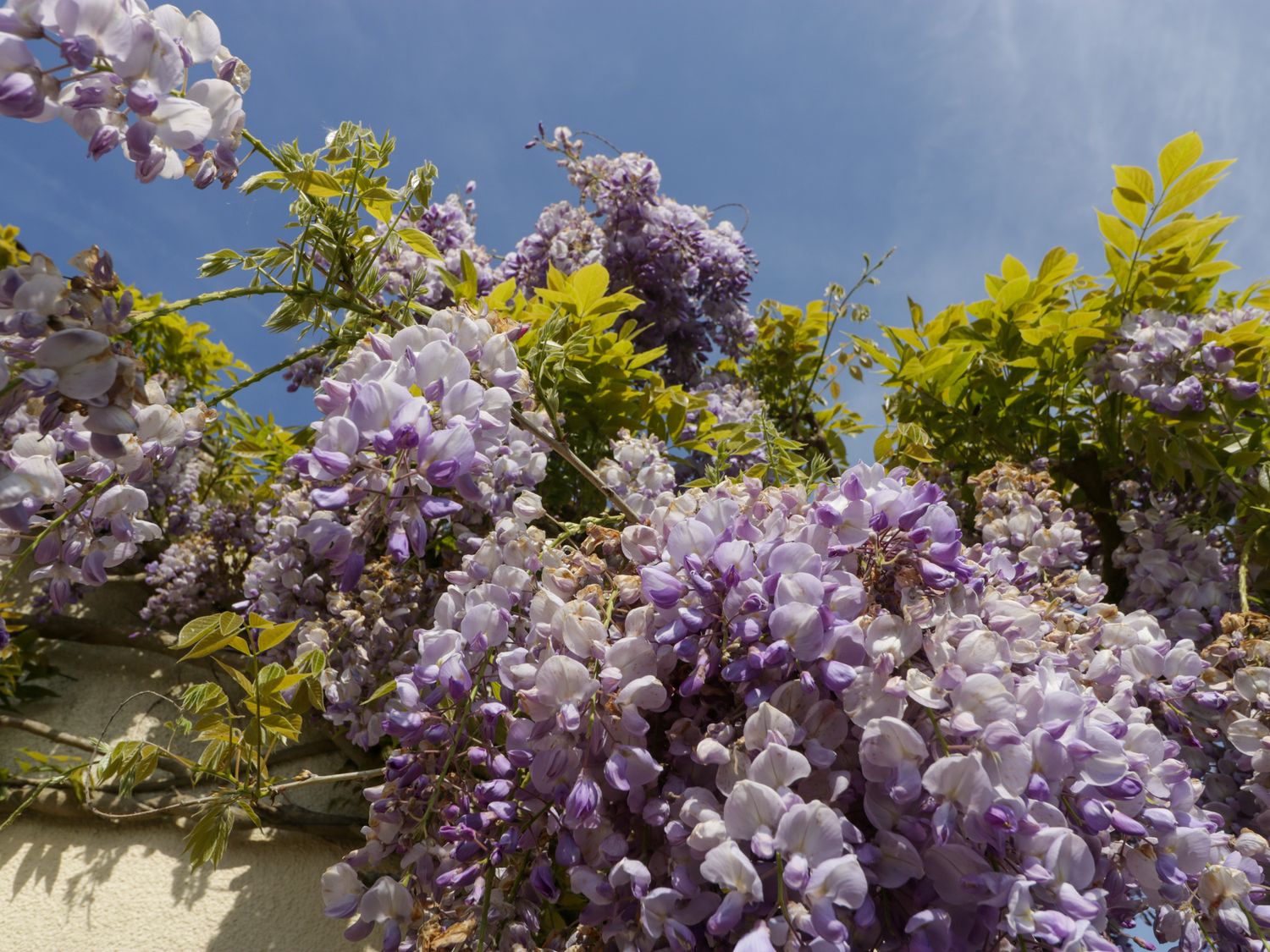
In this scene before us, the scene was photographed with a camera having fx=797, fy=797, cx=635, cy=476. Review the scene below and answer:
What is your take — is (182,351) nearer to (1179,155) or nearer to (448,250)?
(448,250)

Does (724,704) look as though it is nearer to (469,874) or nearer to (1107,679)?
(469,874)

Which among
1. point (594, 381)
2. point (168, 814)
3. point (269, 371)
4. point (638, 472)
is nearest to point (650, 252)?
point (594, 381)

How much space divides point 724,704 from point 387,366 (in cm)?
48

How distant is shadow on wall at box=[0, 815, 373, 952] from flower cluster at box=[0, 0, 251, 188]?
2.02 metres

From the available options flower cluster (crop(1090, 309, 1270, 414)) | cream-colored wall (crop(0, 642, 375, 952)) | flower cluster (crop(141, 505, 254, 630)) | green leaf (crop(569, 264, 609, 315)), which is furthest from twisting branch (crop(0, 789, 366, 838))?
flower cluster (crop(1090, 309, 1270, 414))

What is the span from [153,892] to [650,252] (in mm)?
2348

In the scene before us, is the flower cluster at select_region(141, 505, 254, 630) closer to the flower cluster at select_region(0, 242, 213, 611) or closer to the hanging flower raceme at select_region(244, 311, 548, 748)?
the hanging flower raceme at select_region(244, 311, 548, 748)

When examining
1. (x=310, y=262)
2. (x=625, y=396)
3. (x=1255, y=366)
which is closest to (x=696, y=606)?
A: (x=310, y=262)

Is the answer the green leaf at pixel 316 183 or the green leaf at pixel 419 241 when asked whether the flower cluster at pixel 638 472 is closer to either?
the green leaf at pixel 419 241

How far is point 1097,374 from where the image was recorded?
1634mm

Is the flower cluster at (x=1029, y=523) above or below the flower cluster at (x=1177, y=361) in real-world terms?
below

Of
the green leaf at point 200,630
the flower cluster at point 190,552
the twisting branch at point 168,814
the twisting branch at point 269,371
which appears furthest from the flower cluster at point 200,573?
the green leaf at point 200,630

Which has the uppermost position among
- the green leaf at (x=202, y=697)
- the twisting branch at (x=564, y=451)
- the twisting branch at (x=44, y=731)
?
the twisting branch at (x=564, y=451)

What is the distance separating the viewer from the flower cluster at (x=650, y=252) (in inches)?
102
